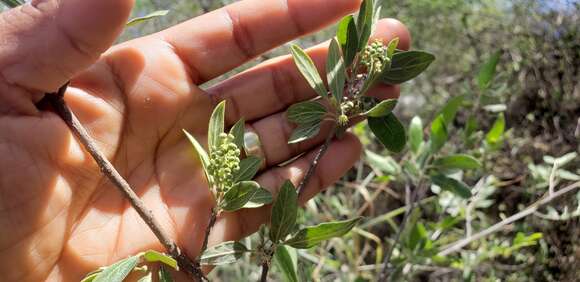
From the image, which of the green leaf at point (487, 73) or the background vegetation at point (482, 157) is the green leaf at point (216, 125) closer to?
the background vegetation at point (482, 157)

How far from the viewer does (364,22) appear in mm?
1114

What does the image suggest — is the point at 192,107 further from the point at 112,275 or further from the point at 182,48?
the point at 112,275

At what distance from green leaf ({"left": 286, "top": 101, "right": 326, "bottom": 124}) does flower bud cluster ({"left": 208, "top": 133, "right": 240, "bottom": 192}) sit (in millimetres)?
Result: 203

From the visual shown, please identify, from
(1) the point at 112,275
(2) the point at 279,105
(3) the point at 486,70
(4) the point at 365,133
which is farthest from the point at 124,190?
(4) the point at 365,133

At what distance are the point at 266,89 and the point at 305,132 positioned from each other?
21 centimetres

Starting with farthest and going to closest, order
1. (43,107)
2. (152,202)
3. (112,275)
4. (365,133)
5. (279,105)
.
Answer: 1. (365,133)
2. (279,105)
3. (152,202)
4. (43,107)
5. (112,275)

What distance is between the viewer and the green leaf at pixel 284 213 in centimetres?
106

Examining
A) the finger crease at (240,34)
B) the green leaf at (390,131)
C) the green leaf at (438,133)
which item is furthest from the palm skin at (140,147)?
the green leaf at (438,133)

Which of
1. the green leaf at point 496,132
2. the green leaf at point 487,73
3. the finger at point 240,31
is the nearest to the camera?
the finger at point 240,31

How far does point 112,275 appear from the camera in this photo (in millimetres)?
949

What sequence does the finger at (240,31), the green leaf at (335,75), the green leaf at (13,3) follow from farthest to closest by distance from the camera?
1. the finger at (240,31)
2. the green leaf at (335,75)
3. the green leaf at (13,3)

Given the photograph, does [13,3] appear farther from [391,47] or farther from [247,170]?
[391,47]

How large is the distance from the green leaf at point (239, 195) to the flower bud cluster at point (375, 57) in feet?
1.08

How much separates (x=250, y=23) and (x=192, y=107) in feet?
0.75
